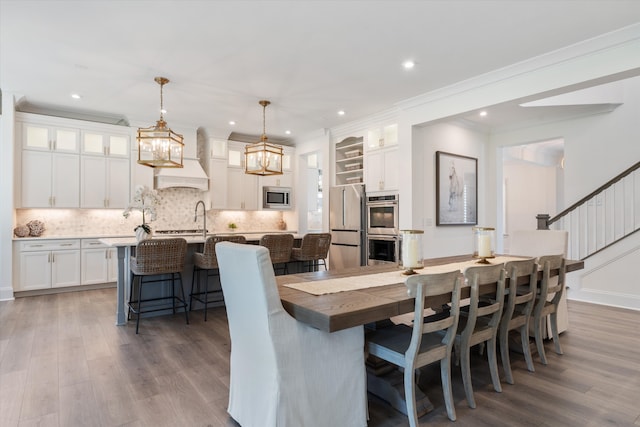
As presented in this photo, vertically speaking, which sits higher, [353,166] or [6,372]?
[353,166]

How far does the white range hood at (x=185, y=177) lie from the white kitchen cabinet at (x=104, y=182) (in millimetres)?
521

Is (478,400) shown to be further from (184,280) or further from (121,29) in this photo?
(121,29)

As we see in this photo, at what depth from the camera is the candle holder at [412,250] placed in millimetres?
2418

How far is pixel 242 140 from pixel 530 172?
760 centimetres

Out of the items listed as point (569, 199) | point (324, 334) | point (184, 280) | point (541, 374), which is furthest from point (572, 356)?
point (184, 280)

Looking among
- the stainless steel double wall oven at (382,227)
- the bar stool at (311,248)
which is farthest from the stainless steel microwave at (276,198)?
the bar stool at (311,248)

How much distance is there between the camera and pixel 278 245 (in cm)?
434

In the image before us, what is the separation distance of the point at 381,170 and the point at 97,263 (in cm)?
468

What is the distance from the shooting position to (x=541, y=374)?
255 centimetres

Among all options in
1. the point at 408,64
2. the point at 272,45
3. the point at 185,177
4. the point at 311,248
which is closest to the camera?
the point at 272,45

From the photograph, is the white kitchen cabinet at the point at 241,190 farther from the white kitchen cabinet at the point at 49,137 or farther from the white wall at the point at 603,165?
the white wall at the point at 603,165

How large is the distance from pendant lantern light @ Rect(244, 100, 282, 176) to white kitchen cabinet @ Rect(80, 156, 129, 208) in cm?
246

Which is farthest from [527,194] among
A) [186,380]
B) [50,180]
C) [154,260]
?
[50,180]

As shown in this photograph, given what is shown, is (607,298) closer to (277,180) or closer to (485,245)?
(485,245)
